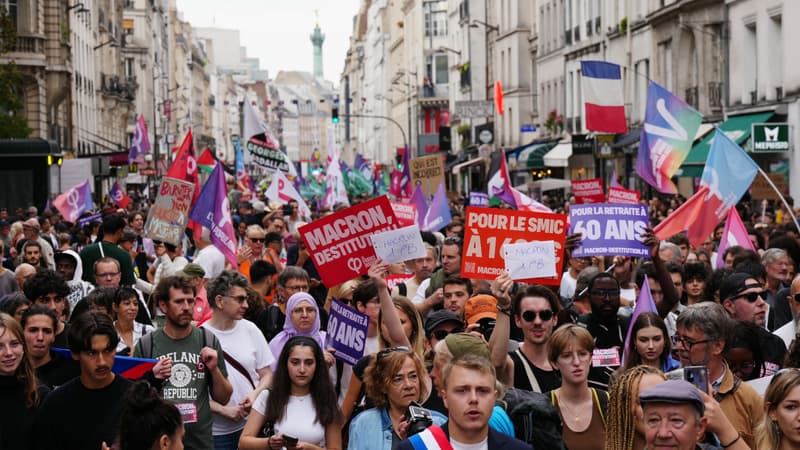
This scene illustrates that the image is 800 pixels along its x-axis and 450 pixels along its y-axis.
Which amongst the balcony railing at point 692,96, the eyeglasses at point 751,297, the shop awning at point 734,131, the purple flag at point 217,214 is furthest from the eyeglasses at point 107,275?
the balcony railing at point 692,96

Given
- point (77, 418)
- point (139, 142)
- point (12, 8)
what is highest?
point (12, 8)

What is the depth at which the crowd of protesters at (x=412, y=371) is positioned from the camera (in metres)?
5.82

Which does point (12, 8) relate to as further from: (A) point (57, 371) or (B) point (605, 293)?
(A) point (57, 371)

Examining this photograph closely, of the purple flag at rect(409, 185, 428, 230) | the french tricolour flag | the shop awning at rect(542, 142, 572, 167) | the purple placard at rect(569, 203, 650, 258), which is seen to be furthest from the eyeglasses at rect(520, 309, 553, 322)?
the shop awning at rect(542, 142, 572, 167)

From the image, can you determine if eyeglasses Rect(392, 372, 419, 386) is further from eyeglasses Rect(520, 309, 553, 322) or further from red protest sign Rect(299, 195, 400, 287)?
red protest sign Rect(299, 195, 400, 287)

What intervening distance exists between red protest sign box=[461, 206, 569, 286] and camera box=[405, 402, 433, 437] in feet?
13.5

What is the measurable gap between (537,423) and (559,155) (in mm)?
43766

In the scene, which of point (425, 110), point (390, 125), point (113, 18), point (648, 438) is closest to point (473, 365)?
point (648, 438)

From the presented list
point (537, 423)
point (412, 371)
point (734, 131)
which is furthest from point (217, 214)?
point (734, 131)

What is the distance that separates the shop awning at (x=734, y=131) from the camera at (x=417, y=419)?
80.6 feet

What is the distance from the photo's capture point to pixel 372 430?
7.18 m

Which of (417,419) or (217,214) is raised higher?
(217,214)

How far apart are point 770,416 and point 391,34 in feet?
405

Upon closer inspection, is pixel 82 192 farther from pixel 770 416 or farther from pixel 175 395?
pixel 770 416
